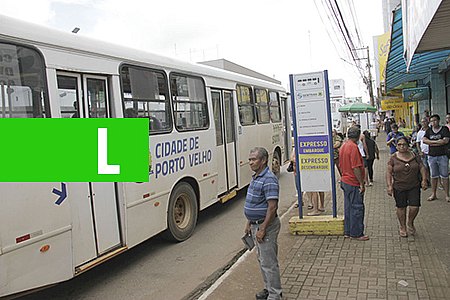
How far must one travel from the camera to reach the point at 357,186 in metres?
6.00

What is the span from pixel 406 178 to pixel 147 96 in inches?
155

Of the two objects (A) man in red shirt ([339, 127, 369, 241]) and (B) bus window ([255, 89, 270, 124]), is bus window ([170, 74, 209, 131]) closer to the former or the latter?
(A) man in red shirt ([339, 127, 369, 241])

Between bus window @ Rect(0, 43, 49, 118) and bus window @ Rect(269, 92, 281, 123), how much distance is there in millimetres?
8361

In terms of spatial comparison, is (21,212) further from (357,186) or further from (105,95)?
(357,186)

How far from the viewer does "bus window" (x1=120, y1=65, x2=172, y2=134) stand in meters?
5.48

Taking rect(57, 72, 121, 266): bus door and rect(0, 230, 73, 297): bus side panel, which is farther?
rect(57, 72, 121, 266): bus door

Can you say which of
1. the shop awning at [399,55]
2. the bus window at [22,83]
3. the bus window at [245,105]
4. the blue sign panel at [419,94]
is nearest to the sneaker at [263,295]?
the bus window at [22,83]

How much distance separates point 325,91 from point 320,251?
2492mm

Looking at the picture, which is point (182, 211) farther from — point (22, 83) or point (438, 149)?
point (438, 149)

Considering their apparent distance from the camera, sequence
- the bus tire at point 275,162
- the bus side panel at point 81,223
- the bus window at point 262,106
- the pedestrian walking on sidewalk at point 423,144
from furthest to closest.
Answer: the bus tire at point 275,162
the bus window at point 262,106
the pedestrian walking on sidewalk at point 423,144
the bus side panel at point 81,223

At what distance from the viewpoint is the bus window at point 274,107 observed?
11973 mm

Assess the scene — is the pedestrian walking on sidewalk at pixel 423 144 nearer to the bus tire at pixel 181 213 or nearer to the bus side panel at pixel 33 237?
the bus tire at pixel 181 213

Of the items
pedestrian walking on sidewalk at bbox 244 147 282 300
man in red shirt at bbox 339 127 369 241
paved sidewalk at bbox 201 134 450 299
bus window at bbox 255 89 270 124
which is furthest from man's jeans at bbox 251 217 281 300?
bus window at bbox 255 89 270 124
